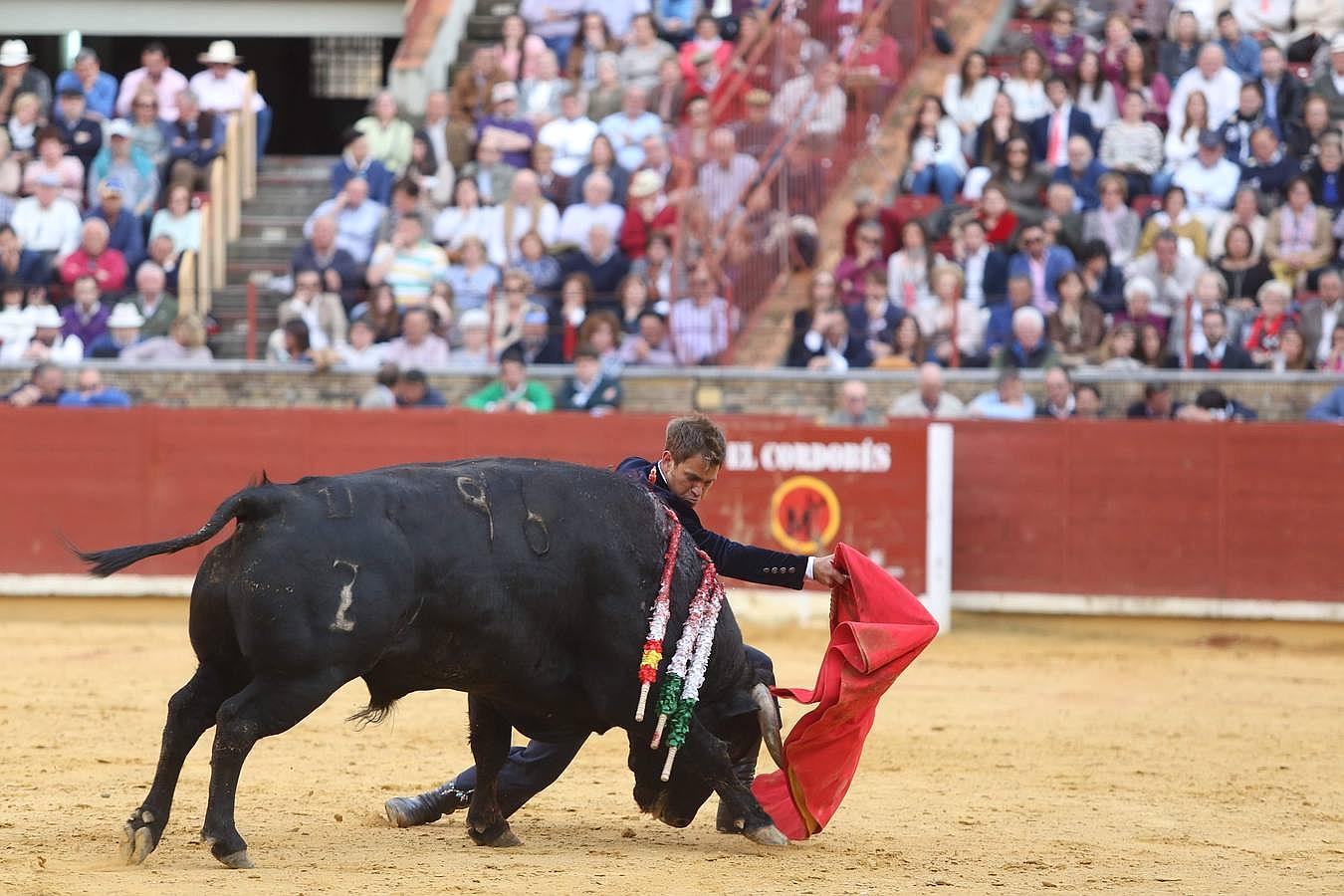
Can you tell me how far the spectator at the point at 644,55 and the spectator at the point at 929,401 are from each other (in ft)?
13.7

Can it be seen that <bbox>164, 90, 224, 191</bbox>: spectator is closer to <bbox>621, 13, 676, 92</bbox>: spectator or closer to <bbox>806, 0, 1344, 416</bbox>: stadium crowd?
<bbox>621, 13, 676, 92</bbox>: spectator

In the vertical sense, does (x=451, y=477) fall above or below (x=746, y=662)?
above

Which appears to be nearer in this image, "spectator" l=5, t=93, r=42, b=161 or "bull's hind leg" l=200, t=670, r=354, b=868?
"bull's hind leg" l=200, t=670, r=354, b=868

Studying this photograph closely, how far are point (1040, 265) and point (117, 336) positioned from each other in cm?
687

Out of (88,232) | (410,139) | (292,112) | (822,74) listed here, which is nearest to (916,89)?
(822,74)

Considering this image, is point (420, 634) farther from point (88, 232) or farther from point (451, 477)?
point (88, 232)

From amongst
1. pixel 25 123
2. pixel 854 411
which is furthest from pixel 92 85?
pixel 854 411

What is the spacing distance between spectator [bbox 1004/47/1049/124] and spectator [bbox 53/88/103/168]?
24.6 ft

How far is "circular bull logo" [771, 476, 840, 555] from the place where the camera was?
13.2 m

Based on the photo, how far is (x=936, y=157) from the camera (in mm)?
15211

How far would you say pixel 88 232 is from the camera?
15.3m

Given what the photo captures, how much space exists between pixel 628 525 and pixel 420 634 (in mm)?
760

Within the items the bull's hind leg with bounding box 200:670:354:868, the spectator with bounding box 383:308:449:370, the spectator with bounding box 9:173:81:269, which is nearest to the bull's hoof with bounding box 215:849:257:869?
the bull's hind leg with bounding box 200:670:354:868

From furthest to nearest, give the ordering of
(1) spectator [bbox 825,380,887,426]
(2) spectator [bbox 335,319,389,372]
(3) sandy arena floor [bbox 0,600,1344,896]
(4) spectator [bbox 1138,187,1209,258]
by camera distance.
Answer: (2) spectator [bbox 335,319,389,372], (4) spectator [bbox 1138,187,1209,258], (1) spectator [bbox 825,380,887,426], (3) sandy arena floor [bbox 0,600,1344,896]
